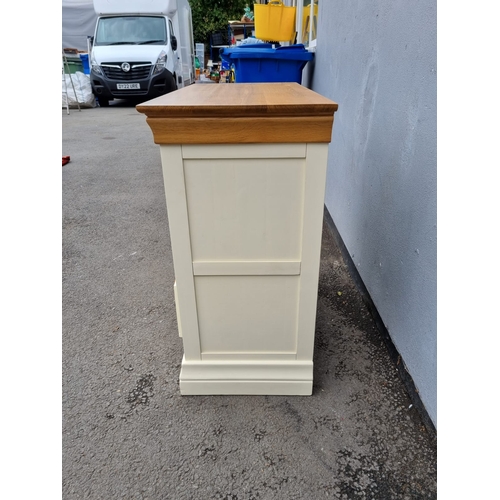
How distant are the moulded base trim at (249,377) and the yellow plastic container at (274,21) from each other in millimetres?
4248

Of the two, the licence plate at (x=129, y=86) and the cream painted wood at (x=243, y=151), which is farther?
the licence plate at (x=129, y=86)

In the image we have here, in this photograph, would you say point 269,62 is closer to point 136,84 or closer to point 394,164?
point 394,164

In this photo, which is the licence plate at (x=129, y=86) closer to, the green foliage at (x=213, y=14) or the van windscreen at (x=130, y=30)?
the van windscreen at (x=130, y=30)

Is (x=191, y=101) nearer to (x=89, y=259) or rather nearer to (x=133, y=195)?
(x=89, y=259)

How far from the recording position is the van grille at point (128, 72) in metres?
10.4

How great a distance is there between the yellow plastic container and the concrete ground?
11.3ft

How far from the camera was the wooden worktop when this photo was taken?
118cm

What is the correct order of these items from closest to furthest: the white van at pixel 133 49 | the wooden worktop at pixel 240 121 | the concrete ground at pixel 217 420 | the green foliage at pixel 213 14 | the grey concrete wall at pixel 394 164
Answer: the wooden worktop at pixel 240 121 → the concrete ground at pixel 217 420 → the grey concrete wall at pixel 394 164 → the white van at pixel 133 49 → the green foliage at pixel 213 14

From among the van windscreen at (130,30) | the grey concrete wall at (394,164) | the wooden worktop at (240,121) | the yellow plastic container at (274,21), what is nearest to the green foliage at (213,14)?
the van windscreen at (130,30)

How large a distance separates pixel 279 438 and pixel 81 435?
781mm

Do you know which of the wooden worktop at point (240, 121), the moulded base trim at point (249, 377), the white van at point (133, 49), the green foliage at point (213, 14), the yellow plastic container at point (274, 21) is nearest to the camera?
the wooden worktop at point (240, 121)

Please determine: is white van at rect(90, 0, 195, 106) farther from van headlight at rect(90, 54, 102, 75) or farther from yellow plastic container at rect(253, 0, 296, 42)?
yellow plastic container at rect(253, 0, 296, 42)

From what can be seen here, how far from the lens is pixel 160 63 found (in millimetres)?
10508

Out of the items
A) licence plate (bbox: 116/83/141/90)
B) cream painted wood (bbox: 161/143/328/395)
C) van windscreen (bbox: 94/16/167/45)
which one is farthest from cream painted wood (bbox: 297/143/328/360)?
van windscreen (bbox: 94/16/167/45)
